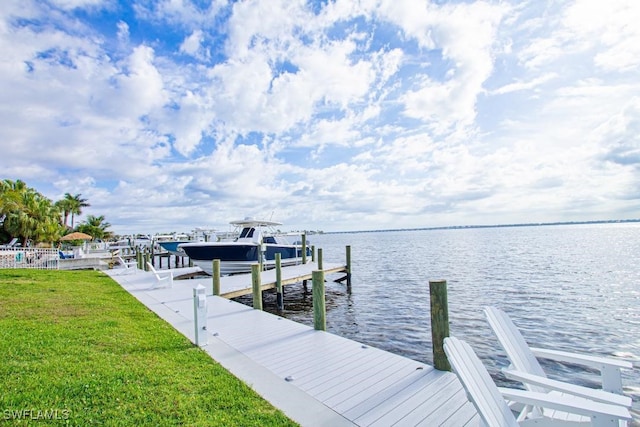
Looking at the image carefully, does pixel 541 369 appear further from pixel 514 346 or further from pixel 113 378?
pixel 113 378

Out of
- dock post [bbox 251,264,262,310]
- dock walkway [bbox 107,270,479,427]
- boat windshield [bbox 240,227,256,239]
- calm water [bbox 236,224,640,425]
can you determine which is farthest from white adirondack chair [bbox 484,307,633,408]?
boat windshield [bbox 240,227,256,239]

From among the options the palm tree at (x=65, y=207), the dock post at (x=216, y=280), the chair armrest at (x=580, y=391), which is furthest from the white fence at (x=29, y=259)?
the palm tree at (x=65, y=207)

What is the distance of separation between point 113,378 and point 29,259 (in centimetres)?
2182

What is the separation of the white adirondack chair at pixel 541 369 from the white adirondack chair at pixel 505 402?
117 millimetres

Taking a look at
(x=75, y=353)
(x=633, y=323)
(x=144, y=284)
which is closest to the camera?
(x=75, y=353)

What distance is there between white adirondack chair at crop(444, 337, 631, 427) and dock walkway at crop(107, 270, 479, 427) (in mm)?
834

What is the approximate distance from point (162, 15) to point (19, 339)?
8.71m

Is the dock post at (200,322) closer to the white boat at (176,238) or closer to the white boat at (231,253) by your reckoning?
the white boat at (231,253)

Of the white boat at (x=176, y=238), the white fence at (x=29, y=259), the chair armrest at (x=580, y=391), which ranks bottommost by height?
the chair armrest at (x=580, y=391)

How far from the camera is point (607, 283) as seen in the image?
57.8ft

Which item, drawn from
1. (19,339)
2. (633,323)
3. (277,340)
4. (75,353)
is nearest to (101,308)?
(19,339)

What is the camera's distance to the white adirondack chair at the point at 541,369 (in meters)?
2.64

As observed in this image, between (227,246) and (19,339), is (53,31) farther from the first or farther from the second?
(227,246)

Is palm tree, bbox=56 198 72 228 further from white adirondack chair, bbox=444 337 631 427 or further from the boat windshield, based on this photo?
white adirondack chair, bbox=444 337 631 427
